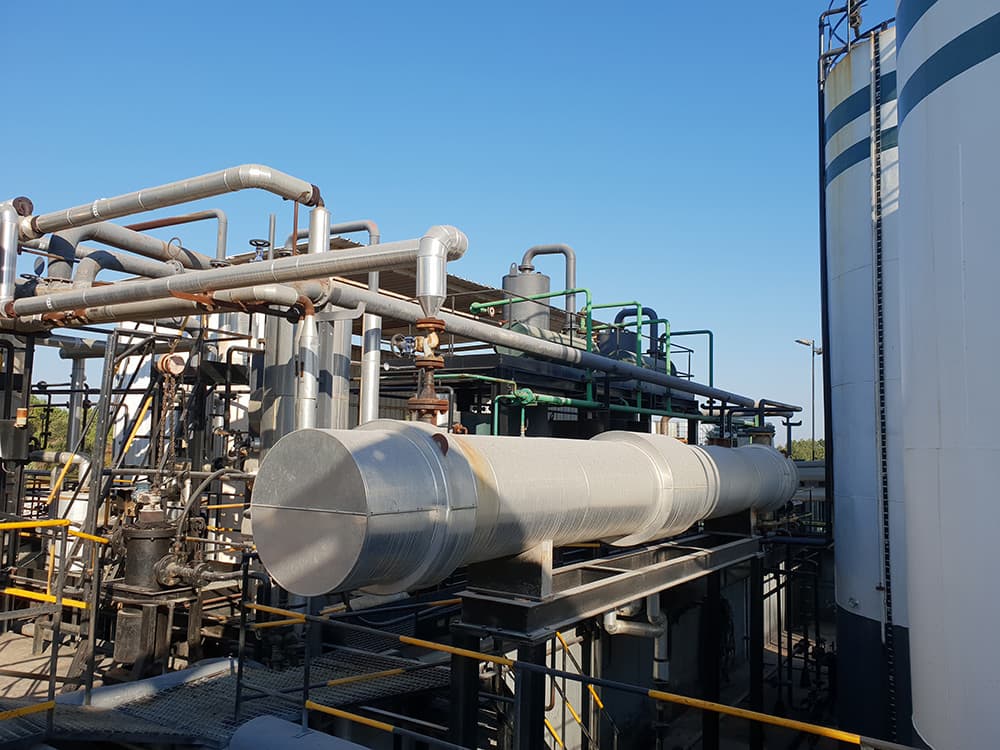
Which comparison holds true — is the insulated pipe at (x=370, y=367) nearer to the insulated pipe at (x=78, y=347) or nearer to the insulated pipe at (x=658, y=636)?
the insulated pipe at (x=658, y=636)

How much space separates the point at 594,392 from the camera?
12.4 m

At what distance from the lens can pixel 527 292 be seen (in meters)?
15.1

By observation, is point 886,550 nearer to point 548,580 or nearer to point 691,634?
point 691,634

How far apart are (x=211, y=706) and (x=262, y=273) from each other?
3.85 meters

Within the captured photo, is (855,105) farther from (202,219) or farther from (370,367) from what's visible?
(202,219)

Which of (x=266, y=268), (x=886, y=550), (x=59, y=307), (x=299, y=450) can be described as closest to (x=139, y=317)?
(x=59, y=307)

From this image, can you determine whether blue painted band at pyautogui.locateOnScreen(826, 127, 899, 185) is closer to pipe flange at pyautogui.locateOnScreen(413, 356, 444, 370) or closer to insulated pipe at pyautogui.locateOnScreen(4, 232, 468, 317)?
insulated pipe at pyautogui.locateOnScreen(4, 232, 468, 317)

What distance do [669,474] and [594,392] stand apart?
18.2 feet

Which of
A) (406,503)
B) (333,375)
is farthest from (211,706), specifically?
(333,375)

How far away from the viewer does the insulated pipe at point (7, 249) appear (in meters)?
9.56

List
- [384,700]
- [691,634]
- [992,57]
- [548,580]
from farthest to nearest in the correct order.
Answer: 1. [691,634]
2. [384,700]
3. [548,580]
4. [992,57]

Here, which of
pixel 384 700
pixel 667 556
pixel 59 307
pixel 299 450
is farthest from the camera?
pixel 59 307

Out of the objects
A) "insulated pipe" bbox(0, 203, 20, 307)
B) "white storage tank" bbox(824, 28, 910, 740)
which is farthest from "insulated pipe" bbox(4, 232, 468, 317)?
"white storage tank" bbox(824, 28, 910, 740)

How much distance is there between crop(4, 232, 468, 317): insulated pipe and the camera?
606cm
